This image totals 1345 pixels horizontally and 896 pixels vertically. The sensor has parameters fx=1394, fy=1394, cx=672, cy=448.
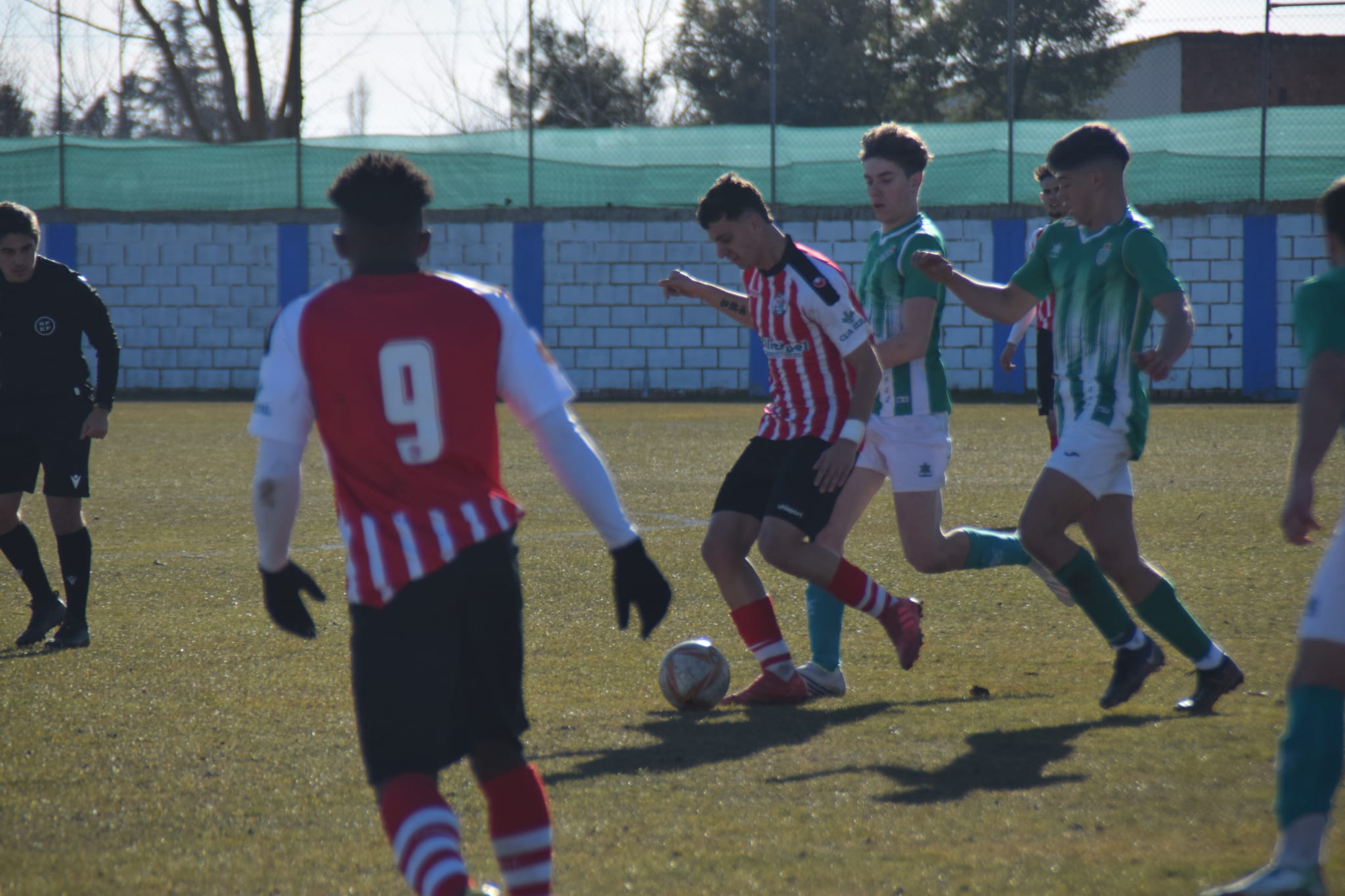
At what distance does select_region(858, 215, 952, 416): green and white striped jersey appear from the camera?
5145mm

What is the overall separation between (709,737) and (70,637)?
3079 mm

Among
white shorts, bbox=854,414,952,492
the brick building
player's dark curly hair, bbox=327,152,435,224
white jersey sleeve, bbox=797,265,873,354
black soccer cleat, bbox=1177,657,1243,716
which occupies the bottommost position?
black soccer cleat, bbox=1177,657,1243,716

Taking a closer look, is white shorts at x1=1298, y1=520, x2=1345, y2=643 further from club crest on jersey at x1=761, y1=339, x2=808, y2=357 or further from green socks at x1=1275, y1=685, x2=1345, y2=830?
club crest on jersey at x1=761, y1=339, x2=808, y2=357

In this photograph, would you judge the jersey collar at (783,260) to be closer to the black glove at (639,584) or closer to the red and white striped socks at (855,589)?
the red and white striped socks at (855,589)

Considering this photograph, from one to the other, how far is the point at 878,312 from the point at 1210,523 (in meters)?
4.65

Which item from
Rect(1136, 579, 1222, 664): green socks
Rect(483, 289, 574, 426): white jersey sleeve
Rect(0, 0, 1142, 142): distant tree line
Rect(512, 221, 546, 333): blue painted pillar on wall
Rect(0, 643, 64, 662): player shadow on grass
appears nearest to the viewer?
Rect(483, 289, 574, 426): white jersey sleeve

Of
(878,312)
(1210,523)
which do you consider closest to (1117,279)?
(878,312)

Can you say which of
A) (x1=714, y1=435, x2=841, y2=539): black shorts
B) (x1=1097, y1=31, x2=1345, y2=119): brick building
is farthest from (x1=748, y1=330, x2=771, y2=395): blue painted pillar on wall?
(x1=714, y1=435, x2=841, y2=539): black shorts

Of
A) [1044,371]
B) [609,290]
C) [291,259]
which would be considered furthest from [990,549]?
[291,259]

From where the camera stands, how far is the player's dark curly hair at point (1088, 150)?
450 centimetres

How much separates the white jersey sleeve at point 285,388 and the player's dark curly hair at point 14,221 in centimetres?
376

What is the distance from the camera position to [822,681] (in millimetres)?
5051

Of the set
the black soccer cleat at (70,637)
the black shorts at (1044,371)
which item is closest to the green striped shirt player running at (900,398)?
the black soccer cleat at (70,637)

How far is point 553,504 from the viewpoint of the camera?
10555mm
